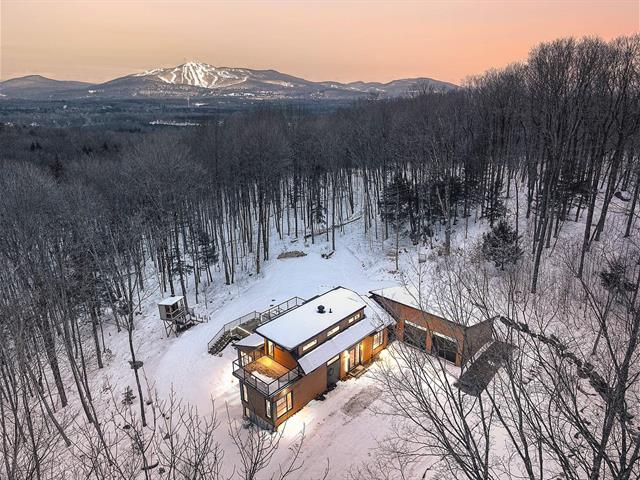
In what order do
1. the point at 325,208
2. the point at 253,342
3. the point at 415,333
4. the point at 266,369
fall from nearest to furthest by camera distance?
1. the point at 415,333
2. the point at 266,369
3. the point at 253,342
4. the point at 325,208

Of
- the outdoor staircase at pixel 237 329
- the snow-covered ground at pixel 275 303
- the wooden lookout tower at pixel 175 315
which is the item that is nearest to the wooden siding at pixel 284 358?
the snow-covered ground at pixel 275 303

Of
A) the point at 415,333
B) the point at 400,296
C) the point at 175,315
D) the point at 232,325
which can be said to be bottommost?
the point at 232,325

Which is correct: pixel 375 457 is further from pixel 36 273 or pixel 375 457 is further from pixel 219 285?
pixel 219 285

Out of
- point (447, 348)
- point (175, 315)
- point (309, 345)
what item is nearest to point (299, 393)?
point (309, 345)

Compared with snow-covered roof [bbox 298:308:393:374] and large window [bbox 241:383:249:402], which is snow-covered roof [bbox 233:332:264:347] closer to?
large window [bbox 241:383:249:402]

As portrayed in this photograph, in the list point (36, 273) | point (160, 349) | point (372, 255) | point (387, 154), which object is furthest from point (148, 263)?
point (387, 154)

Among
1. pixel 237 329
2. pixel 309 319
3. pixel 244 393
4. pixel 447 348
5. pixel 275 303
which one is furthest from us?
pixel 275 303

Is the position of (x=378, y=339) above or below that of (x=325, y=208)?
below

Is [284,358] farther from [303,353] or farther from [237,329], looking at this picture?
[237,329]
